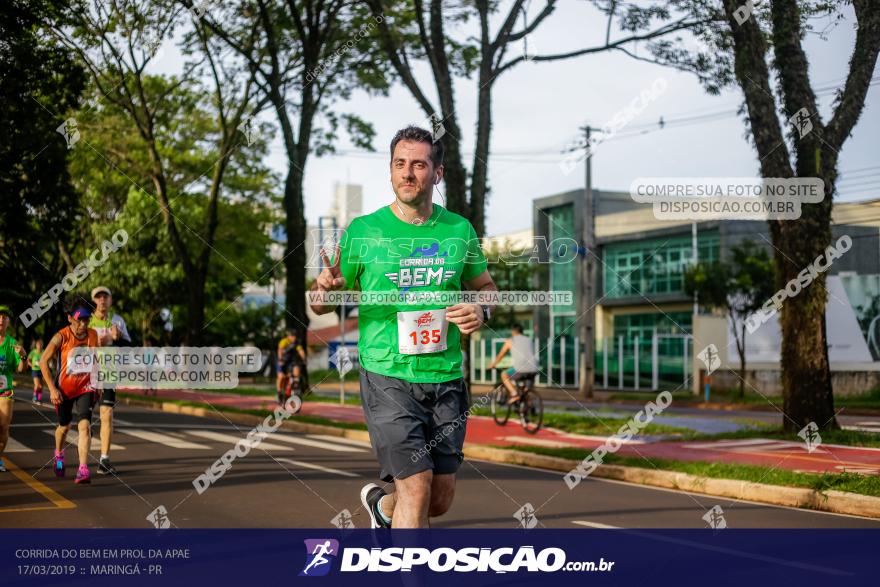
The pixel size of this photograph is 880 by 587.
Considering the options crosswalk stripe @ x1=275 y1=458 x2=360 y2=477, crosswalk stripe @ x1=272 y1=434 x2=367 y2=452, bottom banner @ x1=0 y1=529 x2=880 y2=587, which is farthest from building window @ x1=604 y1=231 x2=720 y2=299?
bottom banner @ x1=0 y1=529 x2=880 y2=587

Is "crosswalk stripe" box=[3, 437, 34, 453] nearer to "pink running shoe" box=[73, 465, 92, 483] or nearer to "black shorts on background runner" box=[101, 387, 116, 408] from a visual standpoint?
"black shorts on background runner" box=[101, 387, 116, 408]

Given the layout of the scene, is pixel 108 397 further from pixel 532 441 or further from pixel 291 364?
pixel 291 364

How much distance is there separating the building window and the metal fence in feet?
9.57

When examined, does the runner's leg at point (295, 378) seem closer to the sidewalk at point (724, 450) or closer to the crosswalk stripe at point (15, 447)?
the sidewalk at point (724, 450)

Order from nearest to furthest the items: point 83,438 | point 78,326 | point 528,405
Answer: point 83,438
point 78,326
point 528,405

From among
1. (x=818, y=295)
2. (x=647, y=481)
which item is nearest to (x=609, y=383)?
(x=818, y=295)

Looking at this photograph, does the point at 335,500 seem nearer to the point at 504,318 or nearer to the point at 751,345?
the point at 751,345

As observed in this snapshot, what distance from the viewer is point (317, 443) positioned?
1638cm

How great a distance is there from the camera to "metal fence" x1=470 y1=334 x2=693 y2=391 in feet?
129

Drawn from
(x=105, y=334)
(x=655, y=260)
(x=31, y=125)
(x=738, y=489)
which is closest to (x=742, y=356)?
(x=655, y=260)

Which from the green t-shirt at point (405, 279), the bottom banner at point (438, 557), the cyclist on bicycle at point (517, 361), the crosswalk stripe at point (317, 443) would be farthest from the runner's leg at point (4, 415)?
the cyclist on bicycle at point (517, 361)

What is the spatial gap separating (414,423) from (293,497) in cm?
497

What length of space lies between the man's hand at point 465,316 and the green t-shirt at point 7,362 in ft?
24.7

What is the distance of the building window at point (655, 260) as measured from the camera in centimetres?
4266
